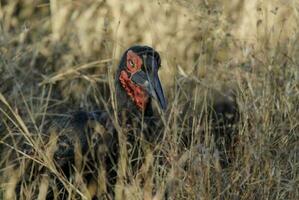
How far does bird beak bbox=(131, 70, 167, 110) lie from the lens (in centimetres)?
438

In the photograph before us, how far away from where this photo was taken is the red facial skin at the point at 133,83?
184 inches

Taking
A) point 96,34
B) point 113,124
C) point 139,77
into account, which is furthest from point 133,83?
point 96,34

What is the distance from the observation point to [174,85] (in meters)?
4.52

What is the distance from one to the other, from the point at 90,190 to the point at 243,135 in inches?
31.4

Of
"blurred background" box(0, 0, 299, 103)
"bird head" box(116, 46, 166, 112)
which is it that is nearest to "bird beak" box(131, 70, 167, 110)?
"bird head" box(116, 46, 166, 112)

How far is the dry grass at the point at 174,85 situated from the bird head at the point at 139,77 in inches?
4.5

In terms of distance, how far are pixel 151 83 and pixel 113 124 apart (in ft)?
1.37

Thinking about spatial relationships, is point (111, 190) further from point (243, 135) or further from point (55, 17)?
point (55, 17)

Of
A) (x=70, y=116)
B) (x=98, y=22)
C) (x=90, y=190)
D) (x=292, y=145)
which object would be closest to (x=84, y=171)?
(x=90, y=190)

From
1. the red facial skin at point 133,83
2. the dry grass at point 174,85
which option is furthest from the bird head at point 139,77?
the dry grass at point 174,85

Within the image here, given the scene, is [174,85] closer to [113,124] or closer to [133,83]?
[133,83]

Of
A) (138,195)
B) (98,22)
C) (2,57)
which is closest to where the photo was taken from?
(138,195)

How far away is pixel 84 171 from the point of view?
431 cm

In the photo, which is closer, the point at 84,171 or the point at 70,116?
the point at 84,171
